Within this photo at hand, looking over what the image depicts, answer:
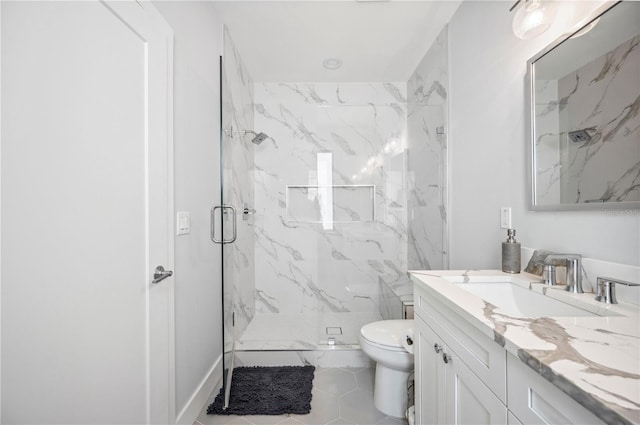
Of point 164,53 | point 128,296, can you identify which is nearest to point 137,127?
point 164,53

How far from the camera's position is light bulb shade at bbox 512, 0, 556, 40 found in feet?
3.63

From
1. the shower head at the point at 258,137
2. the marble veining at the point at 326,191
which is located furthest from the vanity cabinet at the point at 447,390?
the shower head at the point at 258,137

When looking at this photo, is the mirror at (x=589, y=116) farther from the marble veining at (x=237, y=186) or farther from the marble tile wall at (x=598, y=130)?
the marble veining at (x=237, y=186)

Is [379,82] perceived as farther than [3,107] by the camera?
Yes

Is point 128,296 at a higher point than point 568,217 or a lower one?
lower

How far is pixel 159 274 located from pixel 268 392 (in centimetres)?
115

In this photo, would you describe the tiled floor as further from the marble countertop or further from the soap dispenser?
the marble countertop

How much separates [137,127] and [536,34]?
159 cm

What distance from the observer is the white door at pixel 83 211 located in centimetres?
71

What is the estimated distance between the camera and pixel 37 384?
747 mm

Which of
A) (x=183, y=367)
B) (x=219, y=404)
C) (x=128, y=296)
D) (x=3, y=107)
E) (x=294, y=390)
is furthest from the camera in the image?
(x=294, y=390)

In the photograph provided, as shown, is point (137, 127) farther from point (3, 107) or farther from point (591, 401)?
point (591, 401)

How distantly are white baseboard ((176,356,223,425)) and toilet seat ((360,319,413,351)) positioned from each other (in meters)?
1.00

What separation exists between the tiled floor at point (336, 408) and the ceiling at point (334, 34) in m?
2.47
